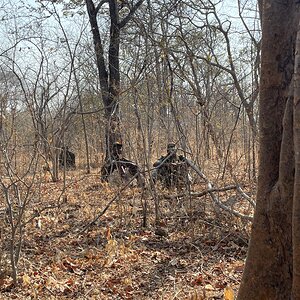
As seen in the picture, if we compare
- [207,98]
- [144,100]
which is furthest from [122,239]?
[207,98]

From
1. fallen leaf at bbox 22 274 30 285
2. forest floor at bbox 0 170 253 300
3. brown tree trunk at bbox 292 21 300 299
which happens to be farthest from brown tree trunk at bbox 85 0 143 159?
brown tree trunk at bbox 292 21 300 299

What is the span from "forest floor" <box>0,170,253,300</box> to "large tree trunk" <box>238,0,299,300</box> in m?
1.03

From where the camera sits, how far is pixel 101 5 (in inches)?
511

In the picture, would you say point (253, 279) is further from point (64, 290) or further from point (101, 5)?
point (101, 5)

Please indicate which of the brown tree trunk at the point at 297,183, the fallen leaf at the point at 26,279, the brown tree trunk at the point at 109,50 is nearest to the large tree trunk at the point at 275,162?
the brown tree trunk at the point at 297,183

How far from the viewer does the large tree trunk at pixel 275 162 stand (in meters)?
1.97

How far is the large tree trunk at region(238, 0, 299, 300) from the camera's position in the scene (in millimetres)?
1969

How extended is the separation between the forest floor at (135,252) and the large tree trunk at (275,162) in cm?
103

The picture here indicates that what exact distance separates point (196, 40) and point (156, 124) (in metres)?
1.86

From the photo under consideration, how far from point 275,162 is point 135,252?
9.62 ft

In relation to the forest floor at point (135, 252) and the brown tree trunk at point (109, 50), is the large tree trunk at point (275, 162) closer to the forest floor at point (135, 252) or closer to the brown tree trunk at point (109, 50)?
the forest floor at point (135, 252)

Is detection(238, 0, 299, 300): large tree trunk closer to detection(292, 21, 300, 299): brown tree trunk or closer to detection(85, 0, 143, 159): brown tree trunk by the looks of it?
detection(292, 21, 300, 299): brown tree trunk

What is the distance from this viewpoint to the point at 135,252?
4.67m

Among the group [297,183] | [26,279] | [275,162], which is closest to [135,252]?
[26,279]
